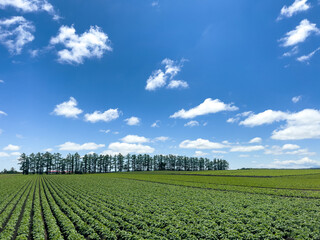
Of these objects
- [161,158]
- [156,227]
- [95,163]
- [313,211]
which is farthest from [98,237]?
[161,158]

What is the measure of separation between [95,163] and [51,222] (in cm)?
15623

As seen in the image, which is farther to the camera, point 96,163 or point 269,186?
point 96,163

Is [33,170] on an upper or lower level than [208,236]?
lower

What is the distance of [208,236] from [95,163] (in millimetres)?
165193

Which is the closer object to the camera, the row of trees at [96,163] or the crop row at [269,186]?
the crop row at [269,186]

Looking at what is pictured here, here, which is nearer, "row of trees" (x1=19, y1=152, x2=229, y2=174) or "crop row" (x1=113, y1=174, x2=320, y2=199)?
"crop row" (x1=113, y1=174, x2=320, y2=199)

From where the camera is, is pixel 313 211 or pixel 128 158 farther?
pixel 128 158

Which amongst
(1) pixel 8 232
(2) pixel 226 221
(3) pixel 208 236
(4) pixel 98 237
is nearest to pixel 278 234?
(2) pixel 226 221

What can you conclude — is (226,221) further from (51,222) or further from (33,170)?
(33,170)

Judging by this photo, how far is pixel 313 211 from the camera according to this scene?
22000 millimetres

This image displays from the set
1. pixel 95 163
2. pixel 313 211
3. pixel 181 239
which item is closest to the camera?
pixel 181 239

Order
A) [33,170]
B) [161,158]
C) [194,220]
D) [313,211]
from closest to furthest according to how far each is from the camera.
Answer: [194,220]
[313,211]
[33,170]
[161,158]

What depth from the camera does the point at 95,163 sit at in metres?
165

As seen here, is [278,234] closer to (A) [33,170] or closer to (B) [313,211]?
(B) [313,211]
